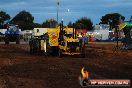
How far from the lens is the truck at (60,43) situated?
34.9 meters

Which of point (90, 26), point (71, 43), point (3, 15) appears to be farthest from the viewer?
point (3, 15)

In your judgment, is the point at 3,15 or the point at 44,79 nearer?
the point at 44,79

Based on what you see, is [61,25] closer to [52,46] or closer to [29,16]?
[52,46]

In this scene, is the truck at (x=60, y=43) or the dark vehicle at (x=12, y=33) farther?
the dark vehicle at (x=12, y=33)

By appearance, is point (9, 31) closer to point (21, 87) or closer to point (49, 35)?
point (49, 35)

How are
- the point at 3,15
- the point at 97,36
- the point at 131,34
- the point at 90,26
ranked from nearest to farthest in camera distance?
the point at 131,34
the point at 97,36
the point at 90,26
the point at 3,15

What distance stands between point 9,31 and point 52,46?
36938 millimetres

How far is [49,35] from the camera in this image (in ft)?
121

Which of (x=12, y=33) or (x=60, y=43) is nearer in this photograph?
(x=60, y=43)

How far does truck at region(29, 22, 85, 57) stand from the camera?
34875 mm

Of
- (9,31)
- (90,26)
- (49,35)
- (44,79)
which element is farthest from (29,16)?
(44,79)

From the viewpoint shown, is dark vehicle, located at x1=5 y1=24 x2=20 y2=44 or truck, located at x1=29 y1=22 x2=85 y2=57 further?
dark vehicle, located at x1=5 y1=24 x2=20 y2=44

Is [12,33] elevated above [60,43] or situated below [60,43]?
below

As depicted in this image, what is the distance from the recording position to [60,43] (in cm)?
3597
